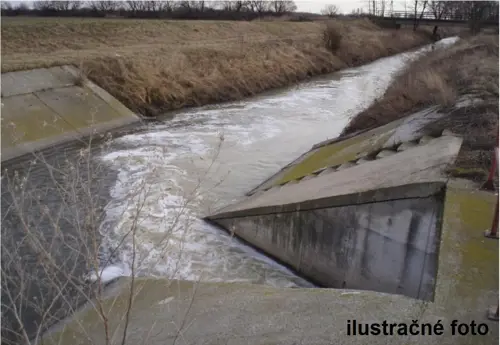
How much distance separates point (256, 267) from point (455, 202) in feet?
10.6

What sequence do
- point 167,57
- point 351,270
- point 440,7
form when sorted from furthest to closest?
point 440,7 → point 167,57 → point 351,270

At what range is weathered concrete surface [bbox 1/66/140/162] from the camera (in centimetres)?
1312

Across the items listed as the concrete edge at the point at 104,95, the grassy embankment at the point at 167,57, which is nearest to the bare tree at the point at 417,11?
the grassy embankment at the point at 167,57

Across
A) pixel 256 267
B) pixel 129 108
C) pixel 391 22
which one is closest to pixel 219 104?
pixel 129 108

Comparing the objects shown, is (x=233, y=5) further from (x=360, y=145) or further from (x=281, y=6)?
(x=360, y=145)

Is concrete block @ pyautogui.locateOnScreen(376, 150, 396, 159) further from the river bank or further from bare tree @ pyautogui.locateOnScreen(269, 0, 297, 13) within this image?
bare tree @ pyautogui.locateOnScreen(269, 0, 297, 13)

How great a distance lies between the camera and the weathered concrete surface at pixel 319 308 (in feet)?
13.5

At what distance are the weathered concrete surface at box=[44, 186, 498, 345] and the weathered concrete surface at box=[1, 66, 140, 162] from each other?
798cm

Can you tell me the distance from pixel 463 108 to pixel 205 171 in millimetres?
6373

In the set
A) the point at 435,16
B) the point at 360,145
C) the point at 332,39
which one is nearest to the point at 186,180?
the point at 360,145

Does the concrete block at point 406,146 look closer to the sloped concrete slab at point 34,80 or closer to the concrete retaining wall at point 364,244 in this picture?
the concrete retaining wall at point 364,244

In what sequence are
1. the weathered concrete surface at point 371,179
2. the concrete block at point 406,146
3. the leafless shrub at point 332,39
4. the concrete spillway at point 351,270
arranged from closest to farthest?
1. the concrete spillway at point 351,270
2. the weathered concrete surface at point 371,179
3. the concrete block at point 406,146
4. the leafless shrub at point 332,39

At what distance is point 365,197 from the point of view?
6164 mm

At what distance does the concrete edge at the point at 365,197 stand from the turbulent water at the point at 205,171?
893mm
